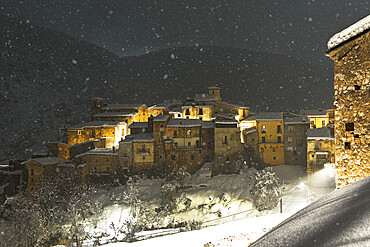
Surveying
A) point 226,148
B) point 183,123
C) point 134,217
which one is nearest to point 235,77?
point 183,123

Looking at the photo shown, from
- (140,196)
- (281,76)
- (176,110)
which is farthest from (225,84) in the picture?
(140,196)

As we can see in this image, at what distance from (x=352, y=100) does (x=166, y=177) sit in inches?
1238

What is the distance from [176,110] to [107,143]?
13348 millimetres

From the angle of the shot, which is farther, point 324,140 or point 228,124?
point 228,124

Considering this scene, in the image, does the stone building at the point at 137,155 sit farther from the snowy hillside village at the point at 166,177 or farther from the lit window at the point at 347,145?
the lit window at the point at 347,145

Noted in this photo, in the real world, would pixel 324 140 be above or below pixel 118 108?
below

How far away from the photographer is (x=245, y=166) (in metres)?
37.8

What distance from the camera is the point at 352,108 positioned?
9.04 metres

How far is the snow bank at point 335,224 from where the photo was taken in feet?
7.73

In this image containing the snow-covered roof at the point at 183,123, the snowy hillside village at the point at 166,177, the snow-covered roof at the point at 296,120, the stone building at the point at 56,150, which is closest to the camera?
the snowy hillside village at the point at 166,177

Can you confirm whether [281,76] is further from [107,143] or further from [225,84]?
[107,143]

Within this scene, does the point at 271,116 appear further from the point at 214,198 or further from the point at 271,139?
the point at 214,198

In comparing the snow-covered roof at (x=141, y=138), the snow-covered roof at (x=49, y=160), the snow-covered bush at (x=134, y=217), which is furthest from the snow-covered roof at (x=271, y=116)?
the snow-covered roof at (x=49, y=160)

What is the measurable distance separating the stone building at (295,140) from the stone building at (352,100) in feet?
96.1
